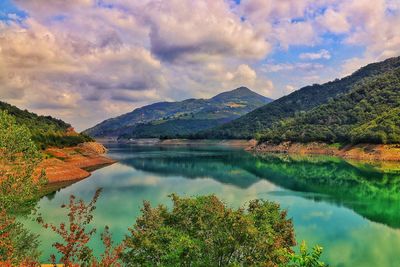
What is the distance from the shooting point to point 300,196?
7806 centimetres

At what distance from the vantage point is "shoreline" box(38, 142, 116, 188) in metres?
96.1

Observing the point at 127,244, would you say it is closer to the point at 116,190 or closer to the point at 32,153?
the point at 32,153

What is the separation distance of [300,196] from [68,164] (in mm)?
73312

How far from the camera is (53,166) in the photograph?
102m

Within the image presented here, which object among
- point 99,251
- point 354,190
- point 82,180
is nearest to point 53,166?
point 82,180

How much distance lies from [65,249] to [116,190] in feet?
236

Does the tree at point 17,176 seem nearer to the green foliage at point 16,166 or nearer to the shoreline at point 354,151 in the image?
the green foliage at point 16,166

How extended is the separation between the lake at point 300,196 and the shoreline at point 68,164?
18.2ft

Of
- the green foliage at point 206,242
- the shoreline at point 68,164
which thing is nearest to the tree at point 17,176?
the green foliage at point 206,242

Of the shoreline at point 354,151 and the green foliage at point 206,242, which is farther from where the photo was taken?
the shoreline at point 354,151

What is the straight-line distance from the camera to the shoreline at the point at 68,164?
315ft

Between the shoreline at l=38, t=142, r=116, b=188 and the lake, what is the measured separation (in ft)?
18.2

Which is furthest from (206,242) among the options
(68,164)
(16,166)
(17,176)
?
(68,164)

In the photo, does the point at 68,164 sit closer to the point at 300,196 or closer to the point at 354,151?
the point at 300,196
